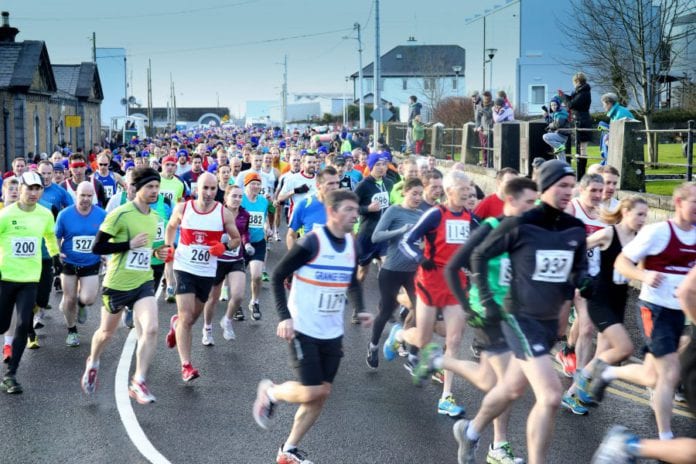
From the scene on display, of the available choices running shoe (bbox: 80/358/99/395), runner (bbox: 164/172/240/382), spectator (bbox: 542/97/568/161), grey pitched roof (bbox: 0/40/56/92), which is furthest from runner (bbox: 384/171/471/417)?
grey pitched roof (bbox: 0/40/56/92)

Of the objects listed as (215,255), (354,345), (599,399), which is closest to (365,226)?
(354,345)

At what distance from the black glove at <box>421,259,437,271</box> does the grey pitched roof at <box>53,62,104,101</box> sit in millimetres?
54212

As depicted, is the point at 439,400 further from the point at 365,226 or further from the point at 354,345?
the point at 365,226

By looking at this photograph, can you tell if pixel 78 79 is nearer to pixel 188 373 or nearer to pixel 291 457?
pixel 188 373

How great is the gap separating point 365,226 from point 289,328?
589 cm

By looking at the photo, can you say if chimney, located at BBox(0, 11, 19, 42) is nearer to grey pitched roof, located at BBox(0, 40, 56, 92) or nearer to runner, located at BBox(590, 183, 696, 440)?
grey pitched roof, located at BBox(0, 40, 56, 92)

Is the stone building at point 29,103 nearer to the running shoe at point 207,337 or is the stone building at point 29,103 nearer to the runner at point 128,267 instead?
the running shoe at point 207,337

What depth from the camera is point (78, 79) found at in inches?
2435

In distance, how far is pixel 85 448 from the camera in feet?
23.0

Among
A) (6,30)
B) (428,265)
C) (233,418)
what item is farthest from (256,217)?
(6,30)

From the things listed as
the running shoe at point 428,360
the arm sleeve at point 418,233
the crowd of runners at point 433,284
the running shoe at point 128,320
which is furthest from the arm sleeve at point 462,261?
the running shoe at point 128,320

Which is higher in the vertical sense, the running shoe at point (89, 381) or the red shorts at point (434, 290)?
the red shorts at point (434, 290)

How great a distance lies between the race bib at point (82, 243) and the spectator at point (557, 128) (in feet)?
34.8

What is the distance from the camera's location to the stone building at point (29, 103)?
41.6 m
